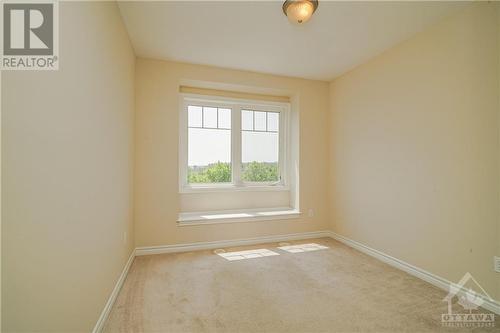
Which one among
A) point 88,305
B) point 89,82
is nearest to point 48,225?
point 88,305

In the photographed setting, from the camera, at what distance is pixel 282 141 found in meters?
4.17

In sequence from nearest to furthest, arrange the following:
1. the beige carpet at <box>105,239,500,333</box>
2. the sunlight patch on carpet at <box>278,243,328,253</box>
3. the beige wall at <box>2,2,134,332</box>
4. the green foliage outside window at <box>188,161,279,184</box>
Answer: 1. the beige wall at <box>2,2,134,332</box>
2. the beige carpet at <box>105,239,500,333</box>
3. the sunlight patch on carpet at <box>278,243,328,253</box>
4. the green foliage outside window at <box>188,161,279,184</box>

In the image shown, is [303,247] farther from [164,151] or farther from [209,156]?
[164,151]

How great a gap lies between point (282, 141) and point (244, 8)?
234cm

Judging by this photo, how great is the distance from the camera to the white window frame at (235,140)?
3.59 m

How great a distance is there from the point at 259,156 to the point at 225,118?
0.86 meters

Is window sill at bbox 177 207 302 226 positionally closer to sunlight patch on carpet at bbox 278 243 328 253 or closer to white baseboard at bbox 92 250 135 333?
sunlight patch on carpet at bbox 278 243 328 253

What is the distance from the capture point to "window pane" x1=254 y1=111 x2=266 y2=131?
13.2ft

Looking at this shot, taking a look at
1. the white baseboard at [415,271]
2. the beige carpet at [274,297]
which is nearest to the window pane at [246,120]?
the beige carpet at [274,297]

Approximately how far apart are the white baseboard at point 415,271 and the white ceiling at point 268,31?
253 cm

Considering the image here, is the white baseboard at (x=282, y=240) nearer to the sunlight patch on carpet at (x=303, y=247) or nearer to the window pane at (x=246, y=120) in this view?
the sunlight patch on carpet at (x=303, y=247)

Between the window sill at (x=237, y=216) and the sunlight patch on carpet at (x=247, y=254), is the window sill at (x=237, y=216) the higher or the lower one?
the higher one

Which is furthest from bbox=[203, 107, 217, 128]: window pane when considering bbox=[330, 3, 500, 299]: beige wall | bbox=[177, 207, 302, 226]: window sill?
bbox=[330, 3, 500, 299]: beige wall

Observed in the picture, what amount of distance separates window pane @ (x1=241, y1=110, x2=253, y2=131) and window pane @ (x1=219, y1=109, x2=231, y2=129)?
0.22 m
